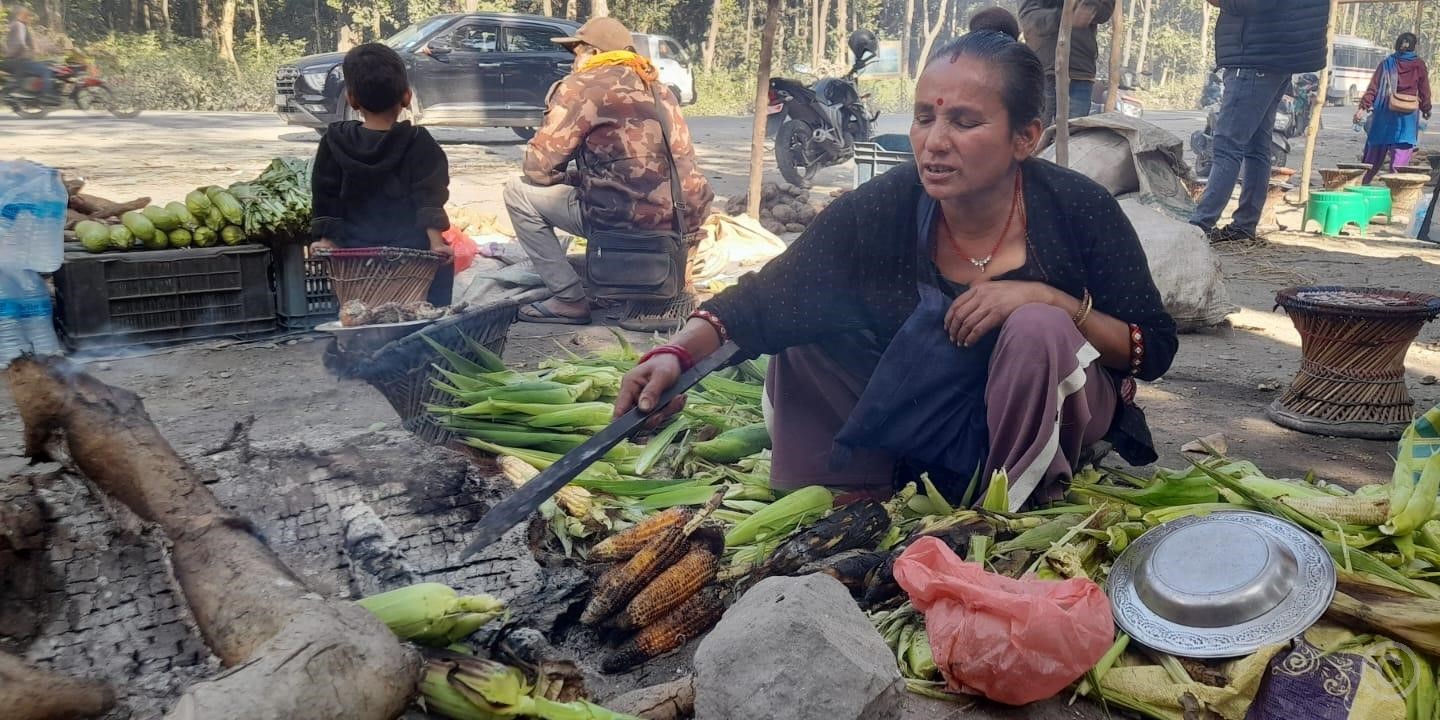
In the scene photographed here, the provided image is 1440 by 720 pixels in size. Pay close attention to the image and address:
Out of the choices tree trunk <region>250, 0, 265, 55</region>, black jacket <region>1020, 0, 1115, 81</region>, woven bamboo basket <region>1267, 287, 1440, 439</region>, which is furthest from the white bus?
woven bamboo basket <region>1267, 287, 1440, 439</region>

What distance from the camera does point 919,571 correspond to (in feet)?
7.00

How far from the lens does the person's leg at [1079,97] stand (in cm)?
811

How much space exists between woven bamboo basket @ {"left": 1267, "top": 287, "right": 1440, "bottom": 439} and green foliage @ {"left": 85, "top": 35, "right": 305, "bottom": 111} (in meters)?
22.9

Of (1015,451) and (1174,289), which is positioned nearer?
(1015,451)

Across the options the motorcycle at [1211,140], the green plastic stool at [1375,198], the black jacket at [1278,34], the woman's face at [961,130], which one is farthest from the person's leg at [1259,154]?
the woman's face at [961,130]

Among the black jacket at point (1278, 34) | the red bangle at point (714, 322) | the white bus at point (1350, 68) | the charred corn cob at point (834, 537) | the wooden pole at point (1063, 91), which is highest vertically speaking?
the white bus at point (1350, 68)

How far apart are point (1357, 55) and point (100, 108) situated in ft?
108

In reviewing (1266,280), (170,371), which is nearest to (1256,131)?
(1266,280)

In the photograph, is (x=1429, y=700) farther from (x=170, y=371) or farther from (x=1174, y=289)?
(x=170, y=371)

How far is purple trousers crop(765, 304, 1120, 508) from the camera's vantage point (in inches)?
97.5

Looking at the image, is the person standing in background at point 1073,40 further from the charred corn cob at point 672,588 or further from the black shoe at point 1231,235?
the charred corn cob at point 672,588

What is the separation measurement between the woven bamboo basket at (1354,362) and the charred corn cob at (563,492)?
2.91m

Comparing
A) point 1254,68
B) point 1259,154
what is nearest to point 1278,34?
point 1254,68

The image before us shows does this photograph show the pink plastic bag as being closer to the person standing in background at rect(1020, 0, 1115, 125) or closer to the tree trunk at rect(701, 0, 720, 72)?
the person standing in background at rect(1020, 0, 1115, 125)
